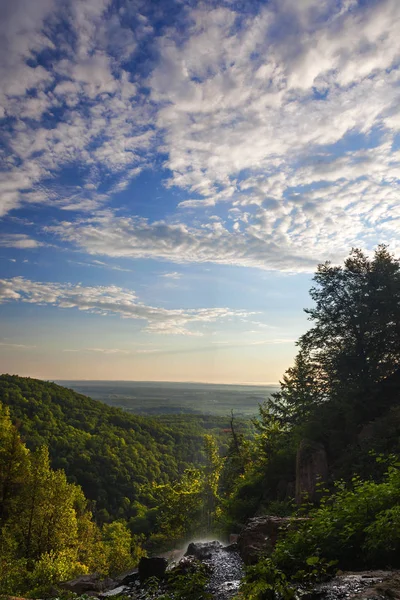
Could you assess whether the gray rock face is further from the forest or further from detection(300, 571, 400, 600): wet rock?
detection(300, 571, 400, 600): wet rock

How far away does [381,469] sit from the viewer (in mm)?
14812

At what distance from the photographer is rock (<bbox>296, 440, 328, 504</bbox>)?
18.0 m

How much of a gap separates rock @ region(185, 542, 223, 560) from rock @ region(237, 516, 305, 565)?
173 centimetres

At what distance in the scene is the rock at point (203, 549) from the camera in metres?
15.2


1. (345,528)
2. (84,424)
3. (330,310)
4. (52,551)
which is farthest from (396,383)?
(84,424)

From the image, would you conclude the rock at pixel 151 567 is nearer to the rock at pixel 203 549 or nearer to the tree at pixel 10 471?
the rock at pixel 203 549

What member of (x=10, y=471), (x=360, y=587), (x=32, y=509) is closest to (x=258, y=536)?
(x=360, y=587)

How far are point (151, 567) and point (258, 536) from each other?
441 cm

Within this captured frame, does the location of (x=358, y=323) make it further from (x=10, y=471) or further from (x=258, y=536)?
(x=10, y=471)

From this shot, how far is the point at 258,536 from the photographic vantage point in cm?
1302

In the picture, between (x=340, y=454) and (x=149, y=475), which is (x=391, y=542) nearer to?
(x=340, y=454)

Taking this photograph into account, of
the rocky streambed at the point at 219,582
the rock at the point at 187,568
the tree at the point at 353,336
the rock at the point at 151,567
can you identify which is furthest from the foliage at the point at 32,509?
the tree at the point at 353,336

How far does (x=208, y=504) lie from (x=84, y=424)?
Answer: 88203mm

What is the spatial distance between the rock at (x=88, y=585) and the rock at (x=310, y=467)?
979 cm
